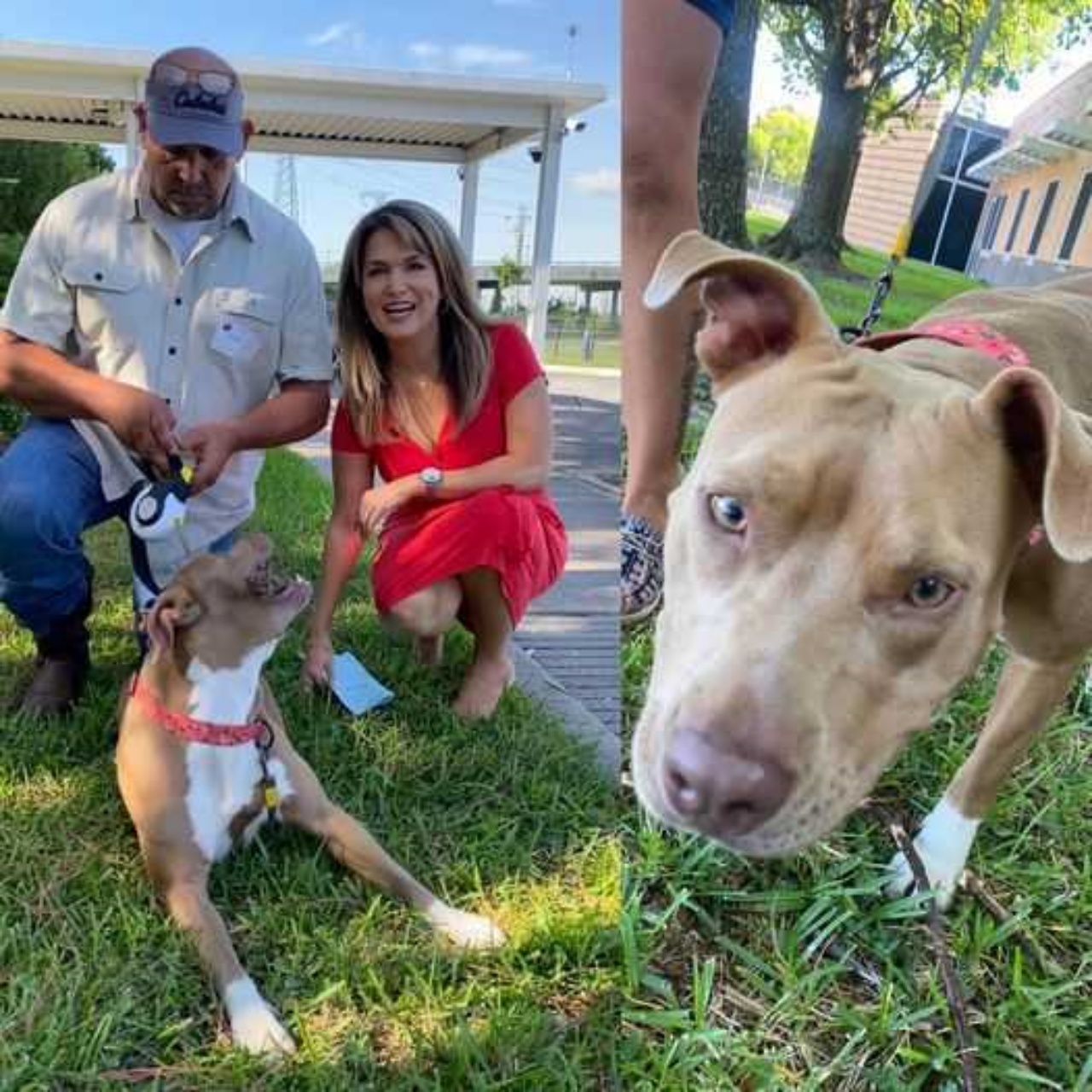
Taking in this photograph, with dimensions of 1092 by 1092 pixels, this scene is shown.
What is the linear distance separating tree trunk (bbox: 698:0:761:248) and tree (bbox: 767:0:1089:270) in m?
0.08

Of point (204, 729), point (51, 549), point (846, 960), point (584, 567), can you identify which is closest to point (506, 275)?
point (584, 567)

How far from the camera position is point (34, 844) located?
1373 millimetres

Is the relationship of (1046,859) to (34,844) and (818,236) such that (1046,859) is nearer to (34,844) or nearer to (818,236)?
(818,236)

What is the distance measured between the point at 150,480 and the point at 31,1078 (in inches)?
32.5

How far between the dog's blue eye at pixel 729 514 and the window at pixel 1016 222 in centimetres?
176

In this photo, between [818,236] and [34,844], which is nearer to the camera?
[34,844]

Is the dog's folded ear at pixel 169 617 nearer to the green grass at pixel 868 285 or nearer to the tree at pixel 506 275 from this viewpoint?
the tree at pixel 506 275

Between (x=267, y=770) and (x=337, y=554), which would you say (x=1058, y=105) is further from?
(x=267, y=770)

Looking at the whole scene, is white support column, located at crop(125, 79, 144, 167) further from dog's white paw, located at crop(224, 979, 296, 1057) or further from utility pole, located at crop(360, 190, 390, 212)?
dog's white paw, located at crop(224, 979, 296, 1057)

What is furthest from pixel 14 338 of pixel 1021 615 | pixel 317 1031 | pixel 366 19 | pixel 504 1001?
pixel 1021 615

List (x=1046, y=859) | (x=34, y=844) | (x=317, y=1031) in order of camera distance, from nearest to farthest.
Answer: (x=317, y=1031)
(x=34, y=844)
(x=1046, y=859)

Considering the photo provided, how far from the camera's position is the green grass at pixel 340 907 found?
1.20 meters

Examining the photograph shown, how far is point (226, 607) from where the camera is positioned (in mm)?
1508

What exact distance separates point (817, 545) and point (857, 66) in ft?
2.42
